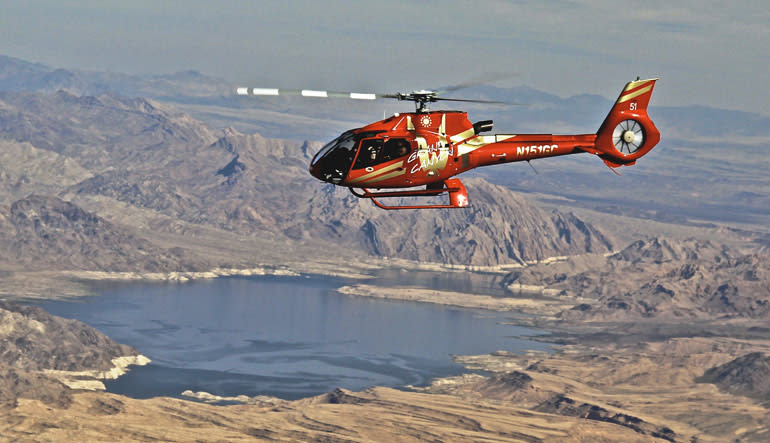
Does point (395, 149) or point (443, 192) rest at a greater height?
point (395, 149)

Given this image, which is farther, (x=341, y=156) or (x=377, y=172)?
(x=377, y=172)

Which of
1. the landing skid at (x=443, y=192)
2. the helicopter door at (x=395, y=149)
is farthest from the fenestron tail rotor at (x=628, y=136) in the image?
the helicopter door at (x=395, y=149)

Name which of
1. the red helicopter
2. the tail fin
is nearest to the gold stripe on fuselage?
the red helicopter

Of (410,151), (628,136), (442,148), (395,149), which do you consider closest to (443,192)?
(442,148)

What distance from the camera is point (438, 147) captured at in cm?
7688

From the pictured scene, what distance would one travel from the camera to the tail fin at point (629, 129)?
271 feet

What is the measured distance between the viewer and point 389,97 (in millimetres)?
71125

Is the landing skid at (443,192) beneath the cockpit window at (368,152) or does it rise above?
beneath

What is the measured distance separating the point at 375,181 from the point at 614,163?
69.3 ft

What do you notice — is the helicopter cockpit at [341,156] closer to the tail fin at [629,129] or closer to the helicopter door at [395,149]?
the helicopter door at [395,149]

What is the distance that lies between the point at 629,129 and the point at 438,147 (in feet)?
55.6

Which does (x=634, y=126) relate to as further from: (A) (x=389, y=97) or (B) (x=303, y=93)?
(B) (x=303, y=93)

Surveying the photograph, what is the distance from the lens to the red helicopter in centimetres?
A: 7438

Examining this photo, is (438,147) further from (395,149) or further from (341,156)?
(341,156)
